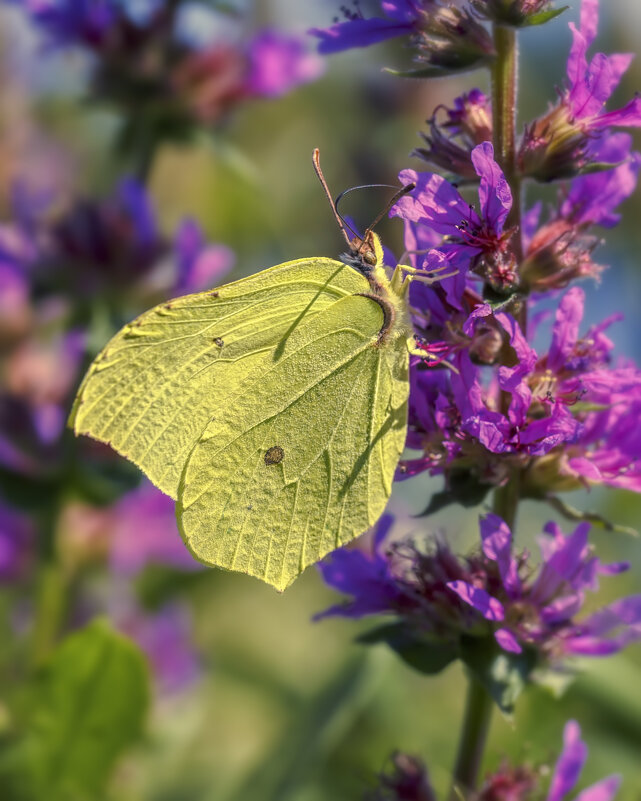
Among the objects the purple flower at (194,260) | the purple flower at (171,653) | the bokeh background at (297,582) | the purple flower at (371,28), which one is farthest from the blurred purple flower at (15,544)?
the purple flower at (371,28)

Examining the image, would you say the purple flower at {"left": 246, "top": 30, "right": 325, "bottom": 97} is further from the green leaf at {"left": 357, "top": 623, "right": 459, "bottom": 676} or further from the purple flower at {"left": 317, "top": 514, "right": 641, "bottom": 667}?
the green leaf at {"left": 357, "top": 623, "right": 459, "bottom": 676}

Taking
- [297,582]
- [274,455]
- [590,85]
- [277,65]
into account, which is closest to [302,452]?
[274,455]

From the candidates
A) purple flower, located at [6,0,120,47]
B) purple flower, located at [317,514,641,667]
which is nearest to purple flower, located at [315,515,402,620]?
purple flower, located at [317,514,641,667]

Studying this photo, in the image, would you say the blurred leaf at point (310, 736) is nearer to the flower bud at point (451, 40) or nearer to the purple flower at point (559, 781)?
the purple flower at point (559, 781)

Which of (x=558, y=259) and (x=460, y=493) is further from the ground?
(x=558, y=259)

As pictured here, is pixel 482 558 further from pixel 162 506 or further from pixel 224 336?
pixel 162 506

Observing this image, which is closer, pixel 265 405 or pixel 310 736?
pixel 265 405

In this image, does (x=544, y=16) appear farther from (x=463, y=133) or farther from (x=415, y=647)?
(x=415, y=647)
